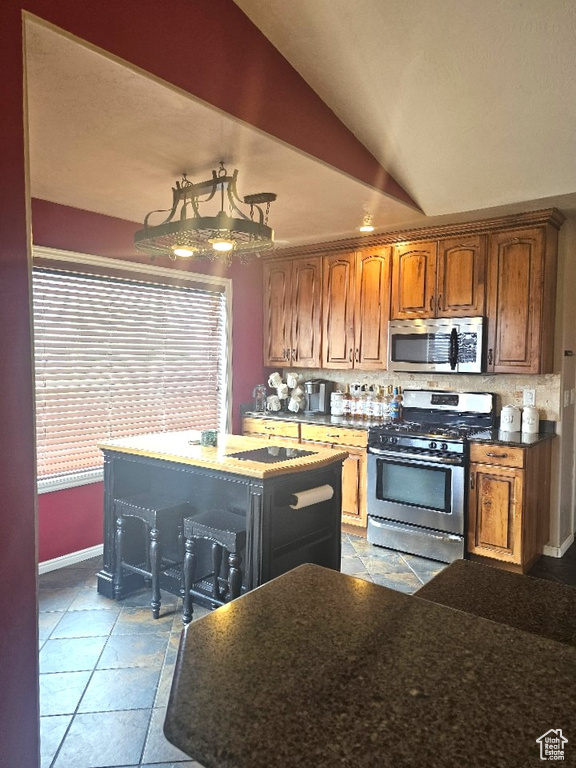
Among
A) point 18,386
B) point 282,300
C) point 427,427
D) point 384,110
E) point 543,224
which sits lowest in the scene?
point 427,427

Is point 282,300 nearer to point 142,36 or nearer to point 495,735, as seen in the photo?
point 142,36

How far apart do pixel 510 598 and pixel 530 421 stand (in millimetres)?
3023

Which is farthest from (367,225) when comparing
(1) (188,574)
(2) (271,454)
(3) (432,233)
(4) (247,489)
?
(1) (188,574)

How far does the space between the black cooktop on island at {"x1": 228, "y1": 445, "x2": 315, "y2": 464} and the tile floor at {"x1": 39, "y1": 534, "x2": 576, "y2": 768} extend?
985 mm

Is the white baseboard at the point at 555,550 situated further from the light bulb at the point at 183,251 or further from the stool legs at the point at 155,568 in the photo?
the light bulb at the point at 183,251

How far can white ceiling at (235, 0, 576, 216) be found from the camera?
2221 millimetres

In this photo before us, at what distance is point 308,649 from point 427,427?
11.6ft

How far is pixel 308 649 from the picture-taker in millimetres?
905

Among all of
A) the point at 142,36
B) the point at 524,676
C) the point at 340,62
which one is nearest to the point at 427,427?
the point at 340,62

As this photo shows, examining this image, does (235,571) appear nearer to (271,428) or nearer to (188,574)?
(188,574)

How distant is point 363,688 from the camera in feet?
2.59

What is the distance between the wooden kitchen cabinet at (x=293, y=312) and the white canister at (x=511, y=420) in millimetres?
1747

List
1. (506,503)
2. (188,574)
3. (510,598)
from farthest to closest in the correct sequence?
(506,503) < (188,574) < (510,598)

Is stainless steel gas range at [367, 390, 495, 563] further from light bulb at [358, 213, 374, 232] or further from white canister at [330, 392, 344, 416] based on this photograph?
light bulb at [358, 213, 374, 232]
